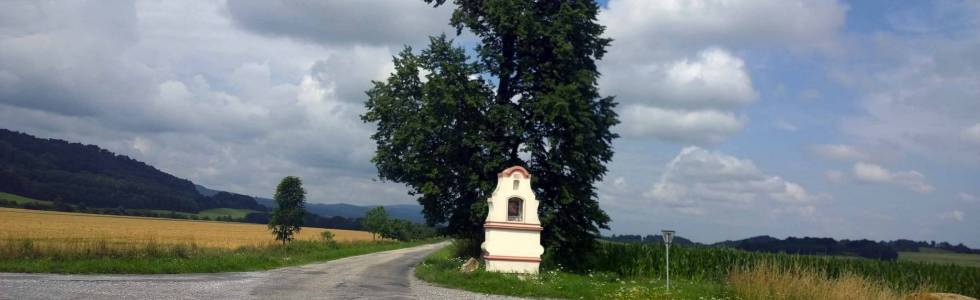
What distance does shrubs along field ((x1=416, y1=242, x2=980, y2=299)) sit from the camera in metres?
18.5

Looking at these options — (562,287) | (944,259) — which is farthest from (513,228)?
(944,259)

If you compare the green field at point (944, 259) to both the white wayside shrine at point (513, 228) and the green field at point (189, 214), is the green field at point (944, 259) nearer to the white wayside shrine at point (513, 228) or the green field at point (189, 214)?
the white wayside shrine at point (513, 228)

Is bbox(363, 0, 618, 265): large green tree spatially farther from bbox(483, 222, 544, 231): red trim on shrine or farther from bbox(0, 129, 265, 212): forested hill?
bbox(0, 129, 265, 212): forested hill

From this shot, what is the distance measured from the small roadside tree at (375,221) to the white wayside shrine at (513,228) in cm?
5665

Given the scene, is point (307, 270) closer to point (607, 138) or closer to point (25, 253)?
point (25, 253)

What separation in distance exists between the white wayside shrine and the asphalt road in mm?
2862

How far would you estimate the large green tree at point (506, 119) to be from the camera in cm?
2828

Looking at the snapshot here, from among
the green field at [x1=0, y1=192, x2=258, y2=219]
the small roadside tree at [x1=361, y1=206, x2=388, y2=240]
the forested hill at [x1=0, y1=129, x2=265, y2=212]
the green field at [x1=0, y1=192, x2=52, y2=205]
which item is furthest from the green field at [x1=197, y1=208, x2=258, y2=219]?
the small roadside tree at [x1=361, y1=206, x2=388, y2=240]

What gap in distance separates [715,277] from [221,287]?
62.5ft

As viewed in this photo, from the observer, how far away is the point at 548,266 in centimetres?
2911

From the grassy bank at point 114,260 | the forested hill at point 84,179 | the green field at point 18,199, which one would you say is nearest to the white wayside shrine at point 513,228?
the grassy bank at point 114,260

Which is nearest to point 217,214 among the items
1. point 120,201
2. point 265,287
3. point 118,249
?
point 120,201

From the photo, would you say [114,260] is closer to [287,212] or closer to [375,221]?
[287,212]

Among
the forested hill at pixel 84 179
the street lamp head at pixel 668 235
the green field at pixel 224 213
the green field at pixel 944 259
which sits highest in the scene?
the forested hill at pixel 84 179
